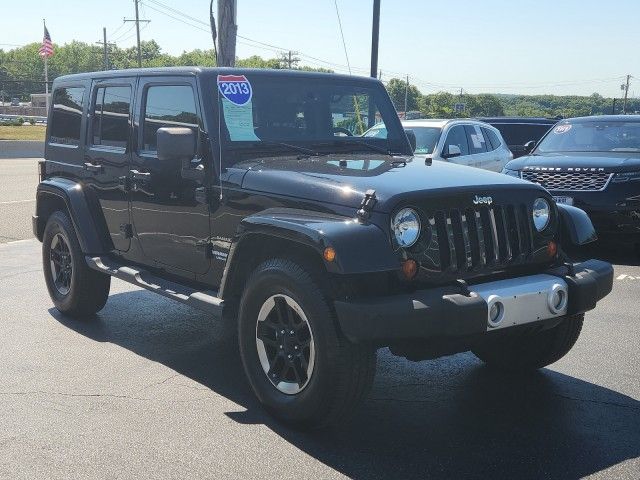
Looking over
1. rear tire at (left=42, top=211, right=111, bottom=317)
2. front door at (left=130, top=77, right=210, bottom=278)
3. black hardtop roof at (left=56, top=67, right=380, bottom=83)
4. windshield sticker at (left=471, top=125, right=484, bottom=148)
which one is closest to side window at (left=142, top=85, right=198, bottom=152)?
front door at (left=130, top=77, right=210, bottom=278)

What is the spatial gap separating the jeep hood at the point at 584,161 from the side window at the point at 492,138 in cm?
228

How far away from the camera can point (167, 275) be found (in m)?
5.27

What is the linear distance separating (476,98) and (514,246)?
148 metres

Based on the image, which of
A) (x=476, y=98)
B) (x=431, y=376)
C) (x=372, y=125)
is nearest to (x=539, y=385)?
(x=431, y=376)

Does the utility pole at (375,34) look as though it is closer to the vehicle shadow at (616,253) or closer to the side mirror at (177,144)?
the vehicle shadow at (616,253)

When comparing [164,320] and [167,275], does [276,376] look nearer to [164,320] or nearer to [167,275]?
[167,275]

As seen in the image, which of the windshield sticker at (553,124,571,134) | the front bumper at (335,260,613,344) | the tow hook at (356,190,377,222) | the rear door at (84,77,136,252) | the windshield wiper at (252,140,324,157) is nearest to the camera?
the front bumper at (335,260,613,344)

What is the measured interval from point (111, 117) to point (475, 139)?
7562 millimetres

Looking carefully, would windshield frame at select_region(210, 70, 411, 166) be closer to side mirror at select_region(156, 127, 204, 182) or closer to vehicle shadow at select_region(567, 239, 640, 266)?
side mirror at select_region(156, 127, 204, 182)

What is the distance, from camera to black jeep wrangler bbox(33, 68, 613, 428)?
368 centimetres

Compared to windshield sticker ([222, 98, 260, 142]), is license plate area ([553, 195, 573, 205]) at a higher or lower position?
lower

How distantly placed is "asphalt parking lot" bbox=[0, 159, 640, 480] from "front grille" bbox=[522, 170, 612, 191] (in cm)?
324

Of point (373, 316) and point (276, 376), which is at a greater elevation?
point (373, 316)

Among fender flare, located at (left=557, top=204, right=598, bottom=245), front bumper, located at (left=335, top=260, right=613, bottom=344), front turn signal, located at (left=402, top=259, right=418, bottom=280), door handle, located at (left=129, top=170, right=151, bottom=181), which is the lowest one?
front bumper, located at (left=335, top=260, right=613, bottom=344)
